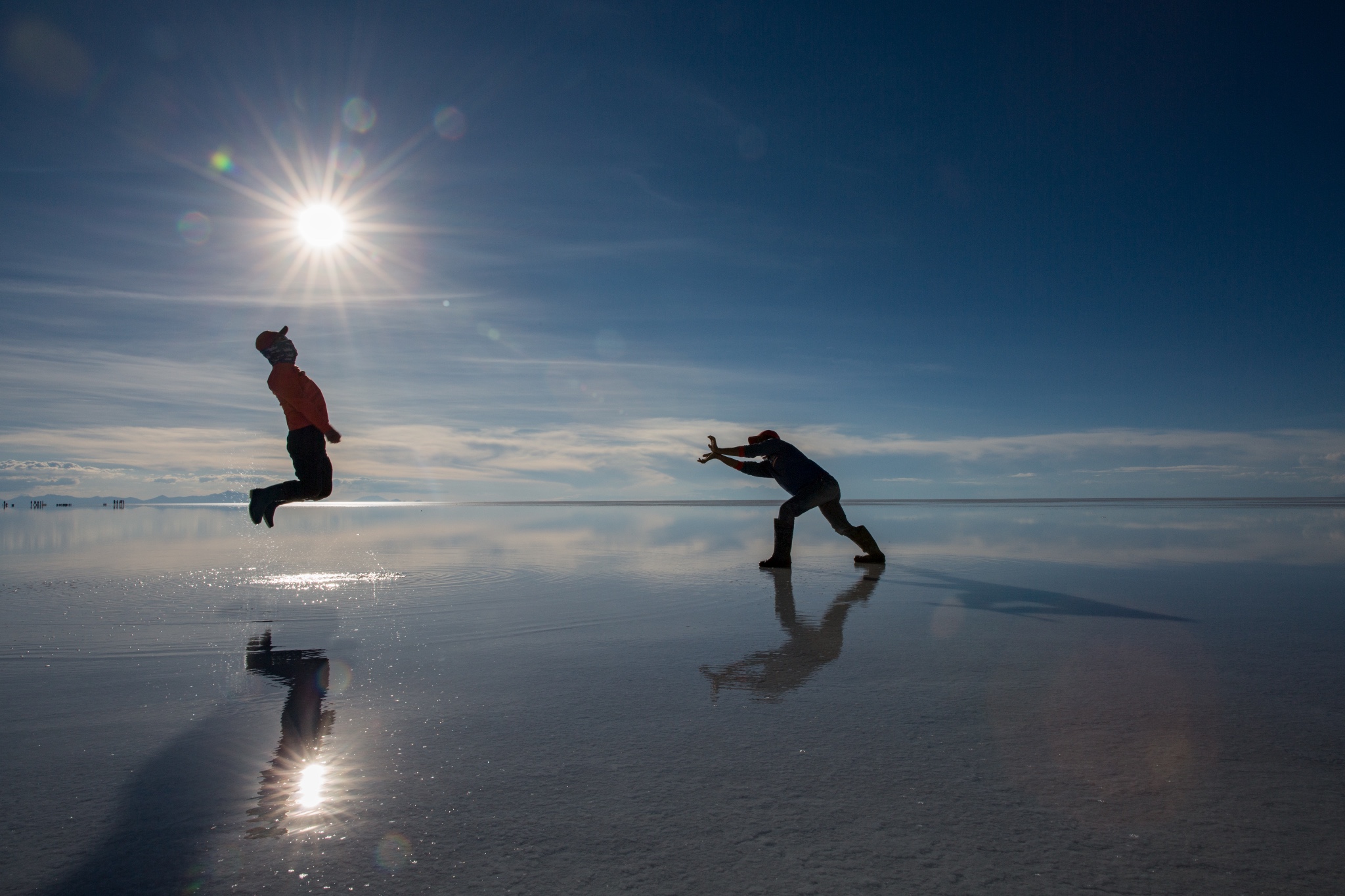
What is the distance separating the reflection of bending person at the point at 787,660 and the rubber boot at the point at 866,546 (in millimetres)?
4122

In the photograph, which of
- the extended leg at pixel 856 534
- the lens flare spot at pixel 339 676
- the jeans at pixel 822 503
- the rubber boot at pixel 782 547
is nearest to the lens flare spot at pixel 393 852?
the lens flare spot at pixel 339 676

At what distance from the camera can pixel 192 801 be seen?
232 cm

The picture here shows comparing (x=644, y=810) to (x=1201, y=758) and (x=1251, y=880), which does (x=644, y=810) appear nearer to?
(x=1251, y=880)

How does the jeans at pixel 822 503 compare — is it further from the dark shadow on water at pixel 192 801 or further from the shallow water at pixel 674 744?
the dark shadow on water at pixel 192 801

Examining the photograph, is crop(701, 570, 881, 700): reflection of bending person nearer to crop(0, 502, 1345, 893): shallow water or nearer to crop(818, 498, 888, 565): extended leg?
crop(0, 502, 1345, 893): shallow water

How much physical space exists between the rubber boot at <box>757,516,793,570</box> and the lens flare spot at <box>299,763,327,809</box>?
7.24m

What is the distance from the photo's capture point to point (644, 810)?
7.31 ft

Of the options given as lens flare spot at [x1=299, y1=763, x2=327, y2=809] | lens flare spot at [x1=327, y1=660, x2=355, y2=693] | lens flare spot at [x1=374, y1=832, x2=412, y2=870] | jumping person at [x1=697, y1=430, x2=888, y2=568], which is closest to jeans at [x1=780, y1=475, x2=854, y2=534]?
jumping person at [x1=697, y1=430, x2=888, y2=568]

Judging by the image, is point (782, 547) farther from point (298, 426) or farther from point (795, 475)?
point (298, 426)

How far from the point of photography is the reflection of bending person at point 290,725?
226 centimetres

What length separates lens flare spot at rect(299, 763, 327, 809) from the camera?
7.57 feet

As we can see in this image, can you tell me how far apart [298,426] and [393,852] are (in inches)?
237

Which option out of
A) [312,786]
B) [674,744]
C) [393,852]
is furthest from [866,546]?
[393,852]

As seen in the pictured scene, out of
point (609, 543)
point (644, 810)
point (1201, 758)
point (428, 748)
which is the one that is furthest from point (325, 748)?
point (609, 543)
